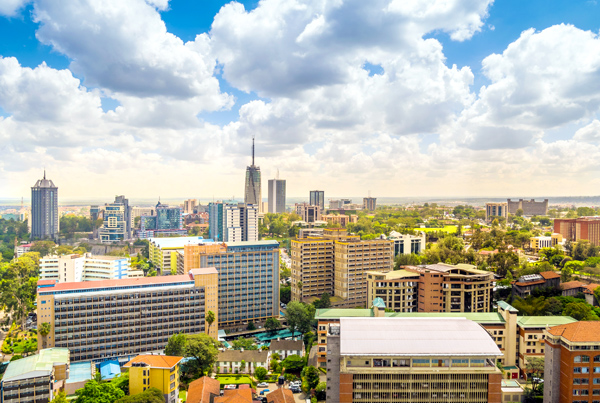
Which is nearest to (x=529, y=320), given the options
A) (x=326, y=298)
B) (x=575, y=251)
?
(x=326, y=298)

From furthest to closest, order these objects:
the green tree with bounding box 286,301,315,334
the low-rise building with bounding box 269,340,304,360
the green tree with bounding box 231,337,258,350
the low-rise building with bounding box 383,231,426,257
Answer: the low-rise building with bounding box 383,231,426,257 < the green tree with bounding box 286,301,315,334 < the green tree with bounding box 231,337,258,350 < the low-rise building with bounding box 269,340,304,360

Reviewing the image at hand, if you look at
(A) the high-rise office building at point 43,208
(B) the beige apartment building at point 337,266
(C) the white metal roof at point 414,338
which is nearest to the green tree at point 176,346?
(C) the white metal roof at point 414,338

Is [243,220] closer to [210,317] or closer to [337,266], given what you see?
[337,266]

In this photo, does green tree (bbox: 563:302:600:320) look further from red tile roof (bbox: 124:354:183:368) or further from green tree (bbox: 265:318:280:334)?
red tile roof (bbox: 124:354:183:368)

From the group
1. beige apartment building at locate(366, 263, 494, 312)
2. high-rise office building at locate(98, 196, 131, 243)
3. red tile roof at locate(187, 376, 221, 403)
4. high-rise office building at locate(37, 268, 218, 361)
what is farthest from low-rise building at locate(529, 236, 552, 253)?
high-rise office building at locate(98, 196, 131, 243)

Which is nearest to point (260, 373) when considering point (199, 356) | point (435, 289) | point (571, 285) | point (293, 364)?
point (293, 364)
